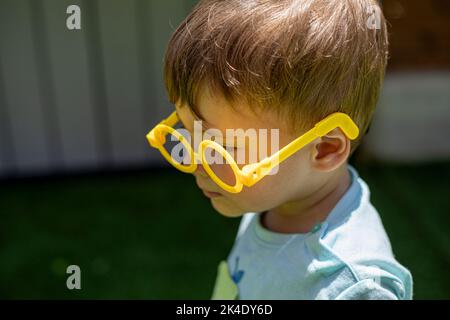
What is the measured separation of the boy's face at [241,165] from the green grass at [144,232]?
1109 millimetres

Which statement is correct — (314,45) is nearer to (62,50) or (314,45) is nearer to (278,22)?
(278,22)

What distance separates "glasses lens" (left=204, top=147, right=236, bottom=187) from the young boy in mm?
40

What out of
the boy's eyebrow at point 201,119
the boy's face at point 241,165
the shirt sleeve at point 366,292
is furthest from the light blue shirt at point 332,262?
the boy's eyebrow at point 201,119

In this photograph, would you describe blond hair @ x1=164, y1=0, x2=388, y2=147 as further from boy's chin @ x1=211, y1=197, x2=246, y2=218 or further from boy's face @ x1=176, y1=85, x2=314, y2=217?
boy's chin @ x1=211, y1=197, x2=246, y2=218

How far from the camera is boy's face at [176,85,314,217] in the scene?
1319 mm

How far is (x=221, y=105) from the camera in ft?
4.33

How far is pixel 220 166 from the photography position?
54.0 inches

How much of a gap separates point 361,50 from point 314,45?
113mm

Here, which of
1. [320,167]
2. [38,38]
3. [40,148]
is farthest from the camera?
[40,148]

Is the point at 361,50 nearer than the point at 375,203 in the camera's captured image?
Yes

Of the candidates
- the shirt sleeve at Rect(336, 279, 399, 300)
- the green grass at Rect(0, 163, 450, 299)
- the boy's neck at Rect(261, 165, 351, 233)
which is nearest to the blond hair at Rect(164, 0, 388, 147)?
the boy's neck at Rect(261, 165, 351, 233)

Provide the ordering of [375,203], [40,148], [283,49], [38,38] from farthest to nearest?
[40,148] < [38,38] < [375,203] < [283,49]

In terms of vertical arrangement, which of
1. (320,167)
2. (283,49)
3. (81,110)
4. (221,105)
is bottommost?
(81,110)
